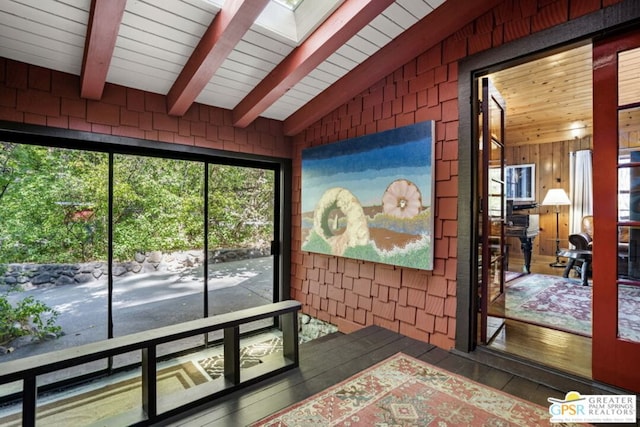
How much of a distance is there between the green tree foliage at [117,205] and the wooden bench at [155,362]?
1803 millimetres

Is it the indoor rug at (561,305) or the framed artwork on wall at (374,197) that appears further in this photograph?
the framed artwork on wall at (374,197)

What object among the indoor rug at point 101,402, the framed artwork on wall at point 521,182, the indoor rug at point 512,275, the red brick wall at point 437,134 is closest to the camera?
the red brick wall at point 437,134

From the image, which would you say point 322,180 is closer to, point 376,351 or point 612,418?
point 376,351

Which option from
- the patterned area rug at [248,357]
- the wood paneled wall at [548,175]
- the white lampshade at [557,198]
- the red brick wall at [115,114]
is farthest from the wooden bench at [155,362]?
the wood paneled wall at [548,175]

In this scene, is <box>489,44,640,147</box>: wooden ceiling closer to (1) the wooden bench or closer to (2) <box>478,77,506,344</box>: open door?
(2) <box>478,77,506,344</box>: open door

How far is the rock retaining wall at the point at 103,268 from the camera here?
9.41ft

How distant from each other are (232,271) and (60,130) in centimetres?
240

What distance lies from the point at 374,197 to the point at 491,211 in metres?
1.16

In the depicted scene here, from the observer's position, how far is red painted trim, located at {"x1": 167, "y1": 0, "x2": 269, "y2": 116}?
2021 millimetres

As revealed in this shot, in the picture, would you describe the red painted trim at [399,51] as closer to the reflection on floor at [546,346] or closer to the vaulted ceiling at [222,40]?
the vaulted ceiling at [222,40]

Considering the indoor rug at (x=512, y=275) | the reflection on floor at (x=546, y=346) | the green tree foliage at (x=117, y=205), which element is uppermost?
the green tree foliage at (x=117, y=205)

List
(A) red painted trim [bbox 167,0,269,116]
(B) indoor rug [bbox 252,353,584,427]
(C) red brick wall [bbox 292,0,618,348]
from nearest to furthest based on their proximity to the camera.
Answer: (B) indoor rug [bbox 252,353,584,427]
(A) red painted trim [bbox 167,0,269,116]
(C) red brick wall [bbox 292,0,618,348]

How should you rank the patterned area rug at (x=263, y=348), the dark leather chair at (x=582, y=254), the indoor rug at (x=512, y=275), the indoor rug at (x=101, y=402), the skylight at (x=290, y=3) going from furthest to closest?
1. the indoor rug at (x=512, y=275)
2. the dark leather chair at (x=582, y=254)
3. the patterned area rug at (x=263, y=348)
4. the indoor rug at (x=101, y=402)
5. the skylight at (x=290, y=3)

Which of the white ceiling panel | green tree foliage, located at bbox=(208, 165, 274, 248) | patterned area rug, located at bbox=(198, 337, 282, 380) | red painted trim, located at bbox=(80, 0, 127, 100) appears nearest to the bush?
patterned area rug, located at bbox=(198, 337, 282, 380)
